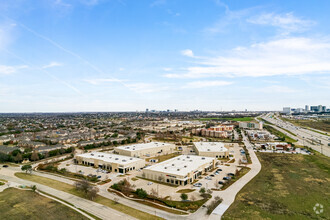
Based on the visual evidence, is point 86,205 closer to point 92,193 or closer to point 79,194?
Answer: point 92,193

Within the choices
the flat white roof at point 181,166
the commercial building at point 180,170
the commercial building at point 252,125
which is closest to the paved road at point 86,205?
the commercial building at point 180,170

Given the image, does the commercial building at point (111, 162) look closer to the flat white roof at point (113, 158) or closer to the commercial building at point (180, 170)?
the flat white roof at point (113, 158)

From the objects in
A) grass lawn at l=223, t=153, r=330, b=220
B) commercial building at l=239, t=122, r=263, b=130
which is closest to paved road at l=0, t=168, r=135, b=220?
grass lawn at l=223, t=153, r=330, b=220

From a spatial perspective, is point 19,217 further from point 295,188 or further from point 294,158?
point 294,158

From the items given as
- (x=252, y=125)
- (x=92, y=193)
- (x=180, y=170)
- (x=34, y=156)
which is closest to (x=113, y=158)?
(x=180, y=170)

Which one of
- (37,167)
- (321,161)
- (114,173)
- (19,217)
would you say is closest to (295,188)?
(321,161)

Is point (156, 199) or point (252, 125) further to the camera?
point (252, 125)
